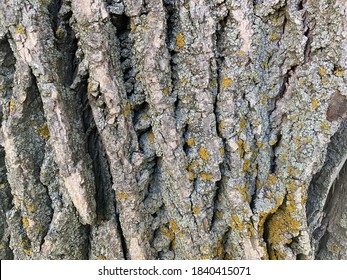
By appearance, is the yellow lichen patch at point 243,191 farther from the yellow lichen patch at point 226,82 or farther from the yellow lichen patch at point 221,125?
the yellow lichen patch at point 226,82

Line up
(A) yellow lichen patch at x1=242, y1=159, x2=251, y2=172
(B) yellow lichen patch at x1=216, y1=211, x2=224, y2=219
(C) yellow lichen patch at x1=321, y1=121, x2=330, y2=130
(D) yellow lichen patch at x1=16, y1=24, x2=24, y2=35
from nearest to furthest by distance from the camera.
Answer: (D) yellow lichen patch at x1=16, y1=24, x2=24, y2=35
(C) yellow lichen patch at x1=321, y1=121, x2=330, y2=130
(A) yellow lichen patch at x1=242, y1=159, x2=251, y2=172
(B) yellow lichen patch at x1=216, y1=211, x2=224, y2=219

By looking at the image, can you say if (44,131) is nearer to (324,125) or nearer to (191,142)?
(191,142)

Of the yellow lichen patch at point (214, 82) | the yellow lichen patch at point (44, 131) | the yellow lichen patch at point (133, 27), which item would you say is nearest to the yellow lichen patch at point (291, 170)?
the yellow lichen patch at point (214, 82)

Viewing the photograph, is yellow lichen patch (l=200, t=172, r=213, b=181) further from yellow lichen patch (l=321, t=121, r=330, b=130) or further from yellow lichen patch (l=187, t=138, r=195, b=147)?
yellow lichen patch (l=321, t=121, r=330, b=130)

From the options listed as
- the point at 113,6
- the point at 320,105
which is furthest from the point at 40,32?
the point at 320,105

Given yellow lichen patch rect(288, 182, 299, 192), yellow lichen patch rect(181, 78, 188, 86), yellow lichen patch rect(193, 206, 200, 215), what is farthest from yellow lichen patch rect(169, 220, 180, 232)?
yellow lichen patch rect(181, 78, 188, 86)

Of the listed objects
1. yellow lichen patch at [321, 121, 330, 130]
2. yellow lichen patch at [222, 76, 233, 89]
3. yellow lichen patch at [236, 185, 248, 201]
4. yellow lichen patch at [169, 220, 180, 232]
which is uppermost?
yellow lichen patch at [222, 76, 233, 89]

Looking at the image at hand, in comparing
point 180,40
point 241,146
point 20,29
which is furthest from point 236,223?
point 20,29
